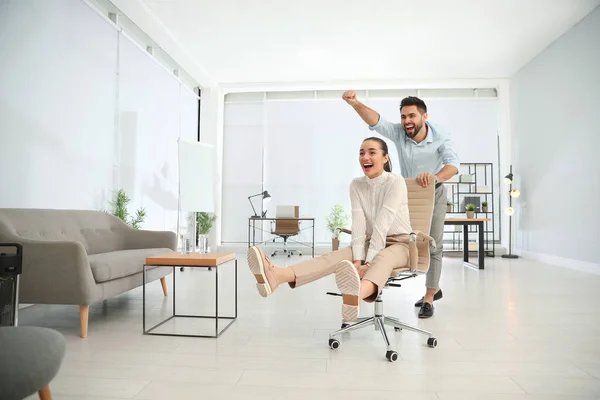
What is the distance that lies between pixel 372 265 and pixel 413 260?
254mm

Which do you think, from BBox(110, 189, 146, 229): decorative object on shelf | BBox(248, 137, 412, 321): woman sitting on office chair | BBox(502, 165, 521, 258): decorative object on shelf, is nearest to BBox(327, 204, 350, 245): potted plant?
BBox(502, 165, 521, 258): decorative object on shelf

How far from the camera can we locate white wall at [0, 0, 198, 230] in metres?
3.81

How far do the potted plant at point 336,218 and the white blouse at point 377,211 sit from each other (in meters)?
6.10

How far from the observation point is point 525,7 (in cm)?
585

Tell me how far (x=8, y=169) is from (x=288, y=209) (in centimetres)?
518

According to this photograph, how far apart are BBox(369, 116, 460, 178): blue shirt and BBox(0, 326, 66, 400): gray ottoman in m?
2.58

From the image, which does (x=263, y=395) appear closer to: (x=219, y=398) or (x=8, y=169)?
(x=219, y=398)

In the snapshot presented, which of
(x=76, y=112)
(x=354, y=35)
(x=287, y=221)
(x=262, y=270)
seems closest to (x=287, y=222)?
(x=287, y=221)

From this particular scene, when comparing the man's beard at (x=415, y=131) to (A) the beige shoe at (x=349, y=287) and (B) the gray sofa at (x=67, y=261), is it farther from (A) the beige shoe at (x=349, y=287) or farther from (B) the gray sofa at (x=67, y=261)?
(B) the gray sofa at (x=67, y=261)

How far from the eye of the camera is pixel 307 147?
9383mm

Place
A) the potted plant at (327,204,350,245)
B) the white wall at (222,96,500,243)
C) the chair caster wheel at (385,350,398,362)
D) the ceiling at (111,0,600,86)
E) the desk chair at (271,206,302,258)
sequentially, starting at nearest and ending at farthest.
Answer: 1. the chair caster wheel at (385,350,398,362)
2. the ceiling at (111,0,600,86)
3. the desk chair at (271,206,302,258)
4. the potted plant at (327,204,350,245)
5. the white wall at (222,96,500,243)

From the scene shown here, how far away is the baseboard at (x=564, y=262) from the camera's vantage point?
5954 mm

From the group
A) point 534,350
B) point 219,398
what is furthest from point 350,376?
point 534,350

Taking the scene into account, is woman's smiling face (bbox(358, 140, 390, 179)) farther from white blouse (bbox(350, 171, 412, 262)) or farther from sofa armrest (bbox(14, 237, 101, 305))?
sofa armrest (bbox(14, 237, 101, 305))
